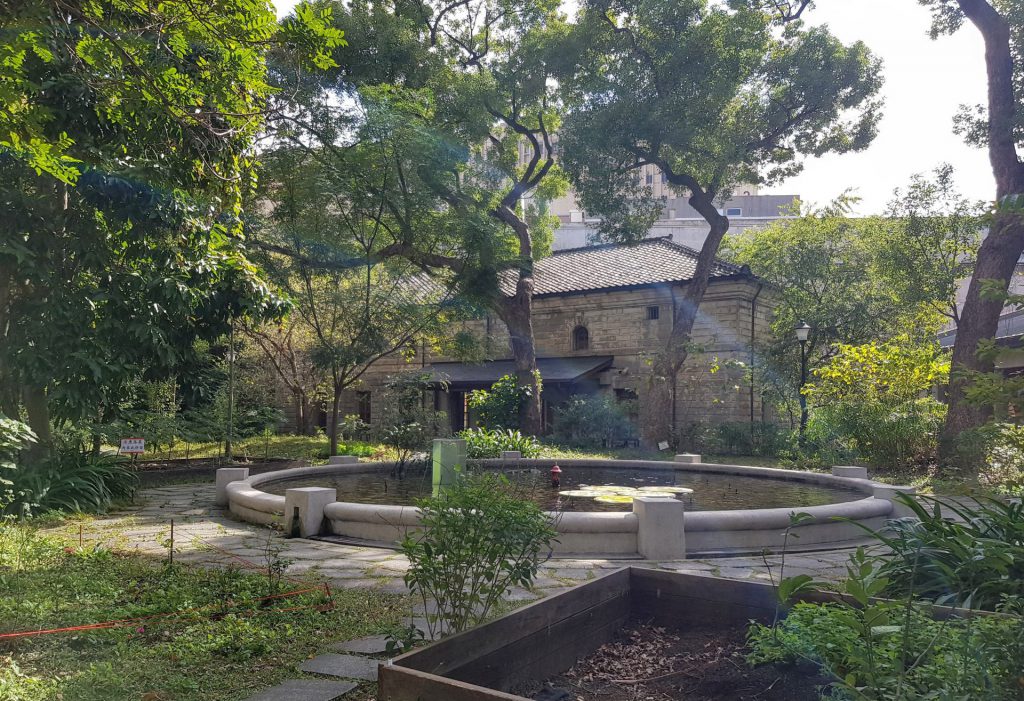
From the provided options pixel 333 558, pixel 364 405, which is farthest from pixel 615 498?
pixel 364 405

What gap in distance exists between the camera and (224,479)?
10.2m

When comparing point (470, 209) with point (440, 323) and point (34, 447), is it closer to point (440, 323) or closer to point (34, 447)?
point (440, 323)

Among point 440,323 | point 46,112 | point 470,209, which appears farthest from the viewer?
point 440,323

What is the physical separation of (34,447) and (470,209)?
10.7 metres

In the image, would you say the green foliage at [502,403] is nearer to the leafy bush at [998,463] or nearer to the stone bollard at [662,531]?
the leafy bush at [998,463]

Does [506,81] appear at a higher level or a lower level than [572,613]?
higher

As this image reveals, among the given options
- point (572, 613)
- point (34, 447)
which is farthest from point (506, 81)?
point (572, 613)

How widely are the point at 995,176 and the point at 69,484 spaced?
58.1 feet

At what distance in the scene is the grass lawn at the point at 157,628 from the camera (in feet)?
10.8

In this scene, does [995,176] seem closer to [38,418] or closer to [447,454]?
[447,454]

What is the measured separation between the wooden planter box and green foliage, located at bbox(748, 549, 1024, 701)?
0.34 metres

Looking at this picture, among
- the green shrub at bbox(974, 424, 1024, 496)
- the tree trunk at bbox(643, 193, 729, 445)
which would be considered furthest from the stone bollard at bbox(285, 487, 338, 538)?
the tree trunk at bbox(643, 193, 729, 445)

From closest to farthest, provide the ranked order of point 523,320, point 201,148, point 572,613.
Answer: point 572,613
point 201,148
point 523,320

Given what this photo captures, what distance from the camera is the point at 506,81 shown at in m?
19.1
